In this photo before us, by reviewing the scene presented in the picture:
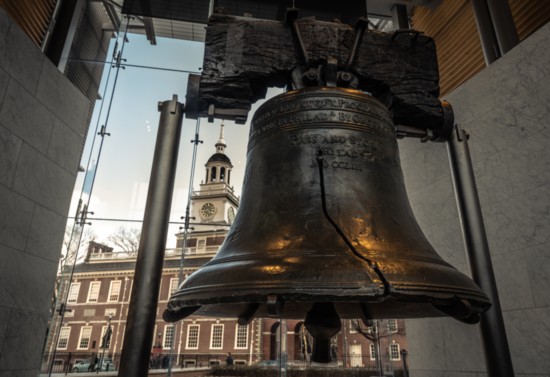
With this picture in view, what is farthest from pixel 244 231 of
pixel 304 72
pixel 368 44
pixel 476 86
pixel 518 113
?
pixel 476 86

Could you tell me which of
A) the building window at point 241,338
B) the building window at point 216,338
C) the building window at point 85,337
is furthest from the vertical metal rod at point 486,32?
the building window at point 85,337

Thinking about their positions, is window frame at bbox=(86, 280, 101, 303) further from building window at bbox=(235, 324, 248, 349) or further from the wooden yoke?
the wooden yoke

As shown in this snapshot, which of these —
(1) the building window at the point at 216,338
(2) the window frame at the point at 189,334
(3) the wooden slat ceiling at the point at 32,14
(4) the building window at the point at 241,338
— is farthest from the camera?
(2) the window frame at the point at 189,334

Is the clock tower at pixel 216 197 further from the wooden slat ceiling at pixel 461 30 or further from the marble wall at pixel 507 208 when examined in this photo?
the marble wall at pixel 507 208

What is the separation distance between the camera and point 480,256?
1.94 metres

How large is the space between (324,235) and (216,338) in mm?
27687

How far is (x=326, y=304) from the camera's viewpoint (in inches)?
61.7

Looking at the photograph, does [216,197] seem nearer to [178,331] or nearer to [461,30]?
[178,331]

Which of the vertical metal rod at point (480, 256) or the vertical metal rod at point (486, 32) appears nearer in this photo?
Answer: the vertical metal rod at point (480, 256)

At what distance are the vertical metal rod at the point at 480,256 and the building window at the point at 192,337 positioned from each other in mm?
27794

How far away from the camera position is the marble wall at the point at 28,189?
101 inches

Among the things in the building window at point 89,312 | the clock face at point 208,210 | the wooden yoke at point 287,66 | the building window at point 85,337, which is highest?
the clock face at point 208,210

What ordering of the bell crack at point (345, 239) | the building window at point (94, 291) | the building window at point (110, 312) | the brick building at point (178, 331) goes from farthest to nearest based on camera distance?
the building window at point (110, 312)
the building window at point (94, 291)
the brick building at point (178, 331)
the bell crack at point (345, 239)

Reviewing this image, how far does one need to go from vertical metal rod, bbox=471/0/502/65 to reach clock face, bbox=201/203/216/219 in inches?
679
